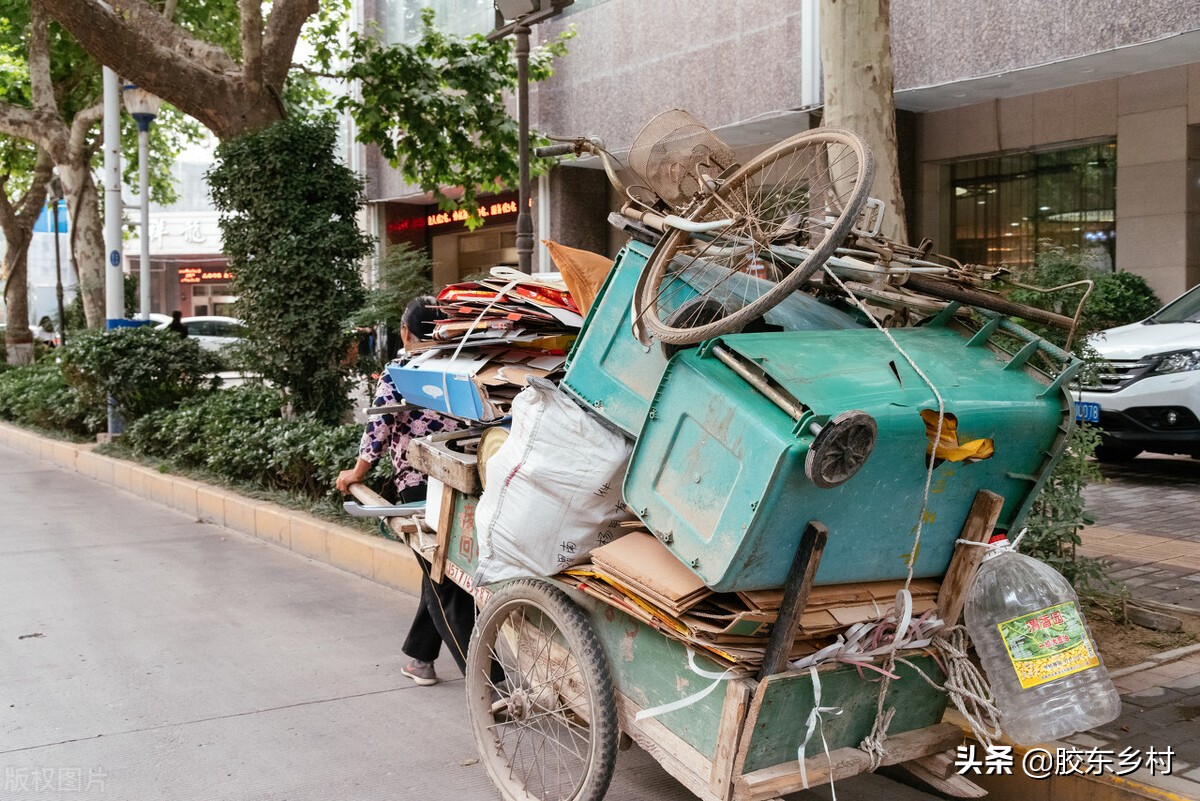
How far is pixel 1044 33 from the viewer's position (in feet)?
32.1

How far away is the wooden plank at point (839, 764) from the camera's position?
2594 millimetres

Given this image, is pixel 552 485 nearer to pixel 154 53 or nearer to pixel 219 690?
pixel 219 690

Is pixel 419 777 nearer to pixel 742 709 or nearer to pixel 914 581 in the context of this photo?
pixel 742 709

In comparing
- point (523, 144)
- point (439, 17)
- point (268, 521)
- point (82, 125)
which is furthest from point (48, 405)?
point (523, 144)

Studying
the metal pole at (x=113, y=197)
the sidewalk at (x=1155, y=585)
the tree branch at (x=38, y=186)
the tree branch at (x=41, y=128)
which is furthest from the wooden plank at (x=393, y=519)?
the tree branch at (x=38, y=186)

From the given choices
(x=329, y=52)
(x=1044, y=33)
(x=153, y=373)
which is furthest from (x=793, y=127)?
(x=153, y=373)

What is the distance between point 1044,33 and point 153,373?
977cm

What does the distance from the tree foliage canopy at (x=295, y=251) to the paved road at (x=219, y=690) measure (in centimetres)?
213

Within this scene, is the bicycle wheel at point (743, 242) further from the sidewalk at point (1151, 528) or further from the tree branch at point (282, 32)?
the tree branch at point (282, 32)

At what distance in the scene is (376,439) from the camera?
468cm

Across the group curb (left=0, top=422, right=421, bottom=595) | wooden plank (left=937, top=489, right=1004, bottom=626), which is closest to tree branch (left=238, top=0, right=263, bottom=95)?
curb (left=0, top=422, right=421, bottom=595)

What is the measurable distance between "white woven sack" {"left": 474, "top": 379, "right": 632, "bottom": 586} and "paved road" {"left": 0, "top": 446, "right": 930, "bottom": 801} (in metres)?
0.98

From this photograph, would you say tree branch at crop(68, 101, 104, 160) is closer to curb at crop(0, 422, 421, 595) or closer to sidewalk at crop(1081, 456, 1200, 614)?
curb at crop(0, 422, 421, 595)

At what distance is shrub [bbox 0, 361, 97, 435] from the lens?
A: 12.8m
